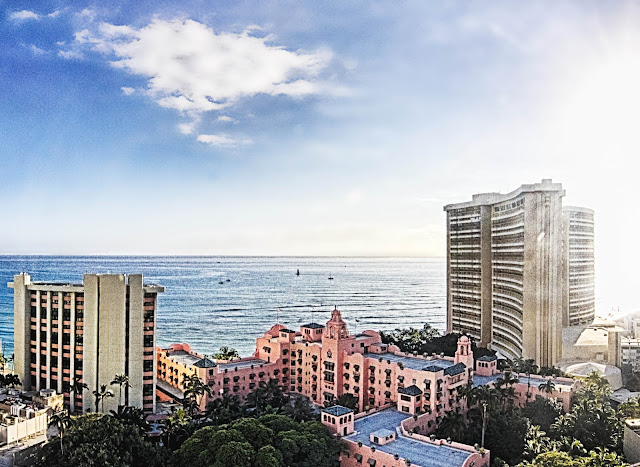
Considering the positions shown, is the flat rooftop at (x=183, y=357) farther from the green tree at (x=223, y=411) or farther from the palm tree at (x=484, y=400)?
the palm tree at (x=484, y=400)

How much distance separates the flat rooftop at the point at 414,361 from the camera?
31453mm

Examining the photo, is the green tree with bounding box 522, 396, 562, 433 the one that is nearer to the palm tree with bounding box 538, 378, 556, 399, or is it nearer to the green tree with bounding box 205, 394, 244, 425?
the palm tree with bounding box 538, 378, 556, 399

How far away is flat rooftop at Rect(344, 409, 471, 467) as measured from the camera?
73.2ft

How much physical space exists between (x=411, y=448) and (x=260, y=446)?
6.42 meters

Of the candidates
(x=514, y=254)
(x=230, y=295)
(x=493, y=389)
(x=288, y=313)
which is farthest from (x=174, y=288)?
(x=493, y=389)

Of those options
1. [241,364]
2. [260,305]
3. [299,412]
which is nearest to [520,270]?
[241,364]

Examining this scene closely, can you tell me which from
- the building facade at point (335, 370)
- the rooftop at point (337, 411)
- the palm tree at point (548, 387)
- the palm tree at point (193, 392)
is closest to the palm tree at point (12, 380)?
the building facade at point (335, 370)

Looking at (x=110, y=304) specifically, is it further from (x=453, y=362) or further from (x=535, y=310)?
(x=535, y=310)

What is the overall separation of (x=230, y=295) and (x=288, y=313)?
2350 centimetres

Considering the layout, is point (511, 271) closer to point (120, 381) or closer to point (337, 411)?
point (337, 411)

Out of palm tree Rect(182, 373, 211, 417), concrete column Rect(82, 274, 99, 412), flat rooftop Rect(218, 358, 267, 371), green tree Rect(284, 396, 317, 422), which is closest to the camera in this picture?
green tree Rect(284, 396, 317, 422)

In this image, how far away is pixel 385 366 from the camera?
3141 cm

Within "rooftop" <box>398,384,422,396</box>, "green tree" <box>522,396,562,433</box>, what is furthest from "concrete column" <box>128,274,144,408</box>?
"green tree" <box>522,396,562,433</box>

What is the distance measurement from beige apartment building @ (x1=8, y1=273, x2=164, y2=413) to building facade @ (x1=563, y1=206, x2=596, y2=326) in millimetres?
30868
